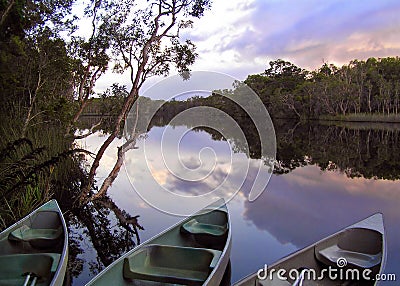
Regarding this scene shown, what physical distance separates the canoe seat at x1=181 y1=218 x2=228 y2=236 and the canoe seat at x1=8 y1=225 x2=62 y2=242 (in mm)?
1507

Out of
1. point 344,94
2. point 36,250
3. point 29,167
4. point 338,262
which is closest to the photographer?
point 338,262

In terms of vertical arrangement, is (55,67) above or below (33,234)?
above

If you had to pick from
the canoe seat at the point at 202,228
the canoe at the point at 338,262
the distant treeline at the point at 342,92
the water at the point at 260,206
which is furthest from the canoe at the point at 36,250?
the distant treeline at the point at 342,92

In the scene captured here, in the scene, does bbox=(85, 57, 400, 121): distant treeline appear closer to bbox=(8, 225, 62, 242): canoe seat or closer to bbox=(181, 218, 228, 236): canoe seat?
bbox=(181, 218, 228, 236): canoe seat

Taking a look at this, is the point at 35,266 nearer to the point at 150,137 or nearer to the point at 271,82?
the point at 150,137

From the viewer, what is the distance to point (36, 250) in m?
4.22

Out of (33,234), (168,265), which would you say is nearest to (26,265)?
(33,234)

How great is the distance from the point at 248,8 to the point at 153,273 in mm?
8953

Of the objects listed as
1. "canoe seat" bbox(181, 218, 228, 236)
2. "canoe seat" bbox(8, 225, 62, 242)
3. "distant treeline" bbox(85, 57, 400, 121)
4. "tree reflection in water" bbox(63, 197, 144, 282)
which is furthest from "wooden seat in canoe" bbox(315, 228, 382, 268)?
"distant treeline" bbox(85, 57, 400, 121)

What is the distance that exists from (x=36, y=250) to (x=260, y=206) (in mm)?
5051

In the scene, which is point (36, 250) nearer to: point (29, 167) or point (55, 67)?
point (29, 167)

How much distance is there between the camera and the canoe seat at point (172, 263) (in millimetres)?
3305

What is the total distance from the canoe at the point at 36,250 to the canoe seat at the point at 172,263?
0.64 metres

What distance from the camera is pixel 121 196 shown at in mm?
8602
